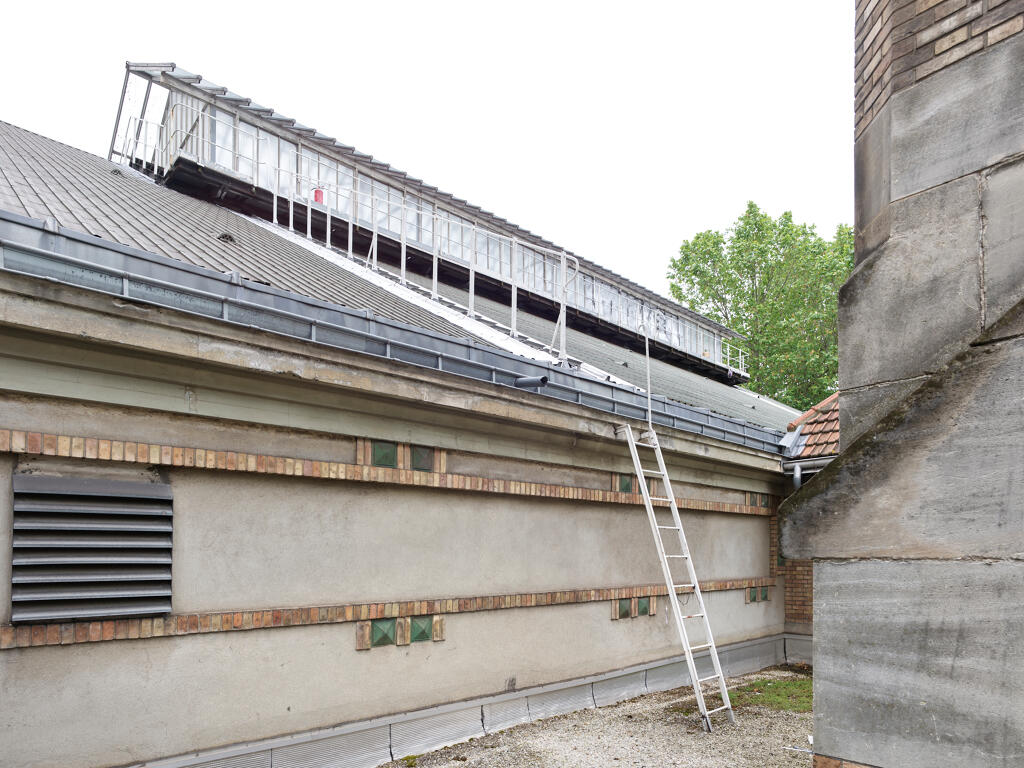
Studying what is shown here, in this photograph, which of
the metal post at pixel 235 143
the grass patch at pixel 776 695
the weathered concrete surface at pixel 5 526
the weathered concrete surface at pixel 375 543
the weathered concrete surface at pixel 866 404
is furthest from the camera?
the metal post at pixel 235 143

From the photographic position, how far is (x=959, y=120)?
4.13 metres

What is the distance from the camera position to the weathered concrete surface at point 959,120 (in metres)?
3.93

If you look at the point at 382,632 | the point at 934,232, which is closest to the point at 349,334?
the point at 382,632

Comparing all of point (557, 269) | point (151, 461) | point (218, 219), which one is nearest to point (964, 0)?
point (151, 461)

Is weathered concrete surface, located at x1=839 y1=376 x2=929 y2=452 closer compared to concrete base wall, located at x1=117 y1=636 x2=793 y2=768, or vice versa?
weathered concrete surface, located at x1=839 y1=376 x2=929 y2=452

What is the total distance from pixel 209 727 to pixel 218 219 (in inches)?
325

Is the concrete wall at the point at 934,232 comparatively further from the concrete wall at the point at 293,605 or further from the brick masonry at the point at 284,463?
the concrete wall at the point at 293,605

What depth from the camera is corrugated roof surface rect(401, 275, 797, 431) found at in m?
14.0

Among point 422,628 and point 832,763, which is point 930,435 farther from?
point 422,628

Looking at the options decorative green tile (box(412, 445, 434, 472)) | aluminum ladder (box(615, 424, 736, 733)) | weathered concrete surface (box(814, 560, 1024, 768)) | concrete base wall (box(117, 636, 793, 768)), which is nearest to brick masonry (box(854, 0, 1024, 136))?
weathered concrete surface (box(814, 560, 1024, 768))

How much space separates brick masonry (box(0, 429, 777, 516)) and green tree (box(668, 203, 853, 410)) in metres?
26.1

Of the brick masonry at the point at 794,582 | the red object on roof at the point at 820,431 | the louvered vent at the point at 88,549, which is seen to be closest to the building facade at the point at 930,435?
the louvered vent at the point at 88,549

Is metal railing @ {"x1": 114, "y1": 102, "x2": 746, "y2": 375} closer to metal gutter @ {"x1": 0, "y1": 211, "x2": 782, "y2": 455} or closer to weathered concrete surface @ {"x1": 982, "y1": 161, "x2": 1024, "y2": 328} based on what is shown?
metal gutter @ {"x1": 0, "y1": 211, "x2": 782, "y2": 455}

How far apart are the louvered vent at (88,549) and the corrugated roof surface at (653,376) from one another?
8200 millimetres
